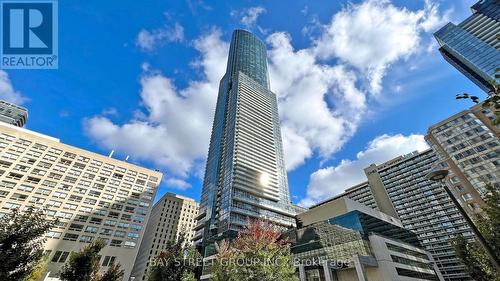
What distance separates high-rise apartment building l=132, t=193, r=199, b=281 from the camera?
98.6 m

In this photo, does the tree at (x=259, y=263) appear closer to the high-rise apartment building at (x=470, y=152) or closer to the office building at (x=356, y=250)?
the office building at (x=356, y=250)

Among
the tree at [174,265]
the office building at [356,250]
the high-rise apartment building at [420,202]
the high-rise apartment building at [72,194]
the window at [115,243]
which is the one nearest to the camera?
the tree at [174,265]

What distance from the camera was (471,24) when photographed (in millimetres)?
109312

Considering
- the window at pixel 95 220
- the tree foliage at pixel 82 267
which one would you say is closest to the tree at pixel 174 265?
the tree foliage at pixel 82 267

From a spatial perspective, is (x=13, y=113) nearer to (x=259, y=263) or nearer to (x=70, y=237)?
(x=70, y=237)

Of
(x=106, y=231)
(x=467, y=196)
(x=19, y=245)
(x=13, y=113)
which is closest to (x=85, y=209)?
(x=106, y=231)

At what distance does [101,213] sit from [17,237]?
59925mm

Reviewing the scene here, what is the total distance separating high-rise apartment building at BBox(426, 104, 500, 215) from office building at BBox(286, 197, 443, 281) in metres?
15.6

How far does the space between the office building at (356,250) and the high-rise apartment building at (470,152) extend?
1564cm

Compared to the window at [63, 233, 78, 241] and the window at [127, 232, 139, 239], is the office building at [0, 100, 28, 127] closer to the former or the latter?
the window at [63, 233, 78, 241]

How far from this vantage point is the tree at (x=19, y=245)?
501 inches

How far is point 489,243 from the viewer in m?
20.0

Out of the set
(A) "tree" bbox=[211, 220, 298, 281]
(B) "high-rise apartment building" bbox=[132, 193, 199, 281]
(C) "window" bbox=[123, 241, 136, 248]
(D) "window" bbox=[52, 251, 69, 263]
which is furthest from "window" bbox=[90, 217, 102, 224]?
(A) "tree" bbox=[211, 220, 298, 281]

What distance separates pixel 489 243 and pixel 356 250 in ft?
62.3
